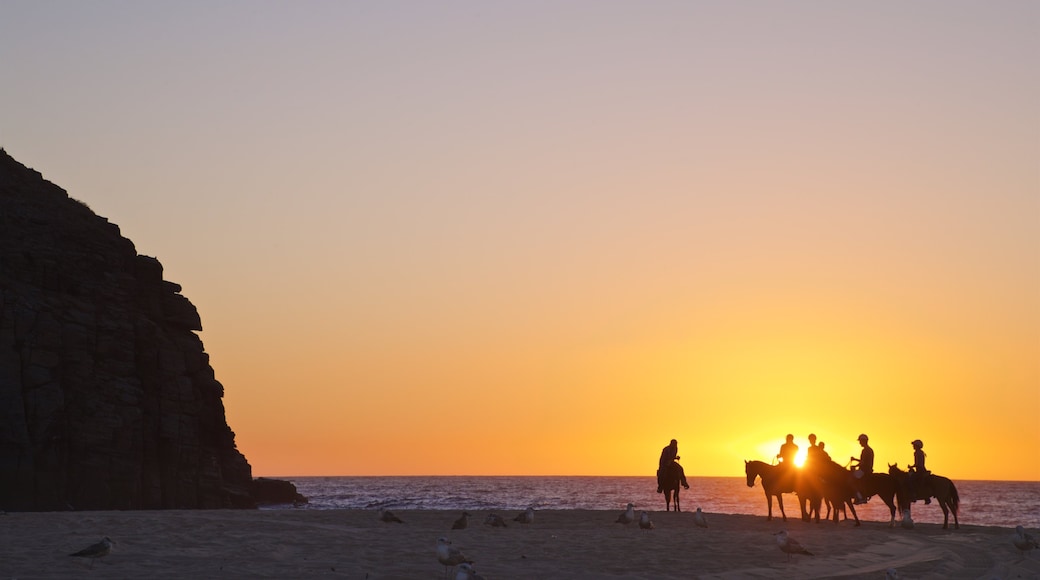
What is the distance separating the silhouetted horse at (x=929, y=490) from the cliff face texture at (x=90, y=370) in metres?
38.2

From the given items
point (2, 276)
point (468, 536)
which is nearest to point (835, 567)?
point (468, 536)

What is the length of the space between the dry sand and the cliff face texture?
2779 cm

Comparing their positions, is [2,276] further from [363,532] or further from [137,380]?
[363,532]

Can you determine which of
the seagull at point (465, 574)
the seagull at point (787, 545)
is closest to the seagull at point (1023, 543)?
the seagull at point (787, 545)

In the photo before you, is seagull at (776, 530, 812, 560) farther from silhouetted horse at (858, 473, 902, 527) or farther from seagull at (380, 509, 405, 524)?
silhouetted horse at (858, 473, 902, 527)

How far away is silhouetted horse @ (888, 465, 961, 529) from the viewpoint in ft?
92.8

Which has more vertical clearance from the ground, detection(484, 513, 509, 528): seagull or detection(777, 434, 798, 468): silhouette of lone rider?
detection(777, 434, 798, 468): silhouette of lone rider

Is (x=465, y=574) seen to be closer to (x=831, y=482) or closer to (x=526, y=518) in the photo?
(x=526, y=518)

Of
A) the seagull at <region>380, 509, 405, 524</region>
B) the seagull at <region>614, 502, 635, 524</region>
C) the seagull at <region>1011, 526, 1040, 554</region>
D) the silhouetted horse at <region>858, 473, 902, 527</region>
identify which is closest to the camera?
the seagull at <region>1011, 526, 1040, 554</region>

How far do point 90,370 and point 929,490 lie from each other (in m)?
41.3

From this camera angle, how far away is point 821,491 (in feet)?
95.5

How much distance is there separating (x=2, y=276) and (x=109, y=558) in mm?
40314

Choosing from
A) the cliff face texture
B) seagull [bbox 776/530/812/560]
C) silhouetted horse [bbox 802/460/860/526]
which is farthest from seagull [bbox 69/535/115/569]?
the cliff face texture

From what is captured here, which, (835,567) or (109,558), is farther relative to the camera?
(835,567)
